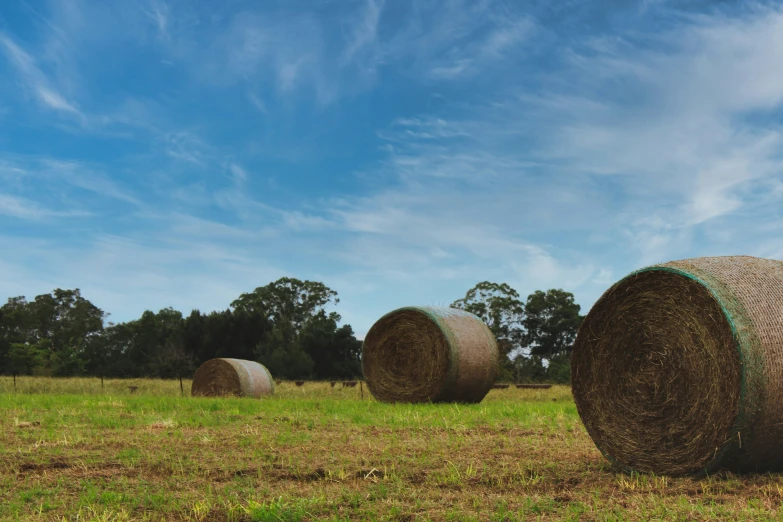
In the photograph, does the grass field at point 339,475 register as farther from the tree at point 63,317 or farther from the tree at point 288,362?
the tree at point 63,317

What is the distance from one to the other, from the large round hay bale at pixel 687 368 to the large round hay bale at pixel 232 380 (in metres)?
12.0

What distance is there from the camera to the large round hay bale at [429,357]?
14.5m

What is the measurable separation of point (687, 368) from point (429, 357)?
28.5 ft

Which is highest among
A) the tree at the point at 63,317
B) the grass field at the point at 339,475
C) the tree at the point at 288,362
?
the tree at the point at 63,317

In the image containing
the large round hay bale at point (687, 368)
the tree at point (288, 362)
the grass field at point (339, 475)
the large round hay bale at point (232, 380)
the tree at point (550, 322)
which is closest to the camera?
the grass field at point (339, 475)

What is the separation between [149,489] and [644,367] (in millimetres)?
4357

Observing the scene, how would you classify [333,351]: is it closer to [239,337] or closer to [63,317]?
[239,337]

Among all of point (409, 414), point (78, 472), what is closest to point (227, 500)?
point (78, 472)

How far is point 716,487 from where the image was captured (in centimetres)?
572

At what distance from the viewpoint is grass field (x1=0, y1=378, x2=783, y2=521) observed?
495 centimetres

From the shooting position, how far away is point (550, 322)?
2005 inches

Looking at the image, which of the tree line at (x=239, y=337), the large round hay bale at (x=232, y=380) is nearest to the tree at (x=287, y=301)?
the tree line at (x=239, y=337)

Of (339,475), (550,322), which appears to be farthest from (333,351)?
(339,475)

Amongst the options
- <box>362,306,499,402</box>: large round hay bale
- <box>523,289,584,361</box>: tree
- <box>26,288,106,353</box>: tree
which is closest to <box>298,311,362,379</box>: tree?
<box>523,289,584,361</box>: tree
